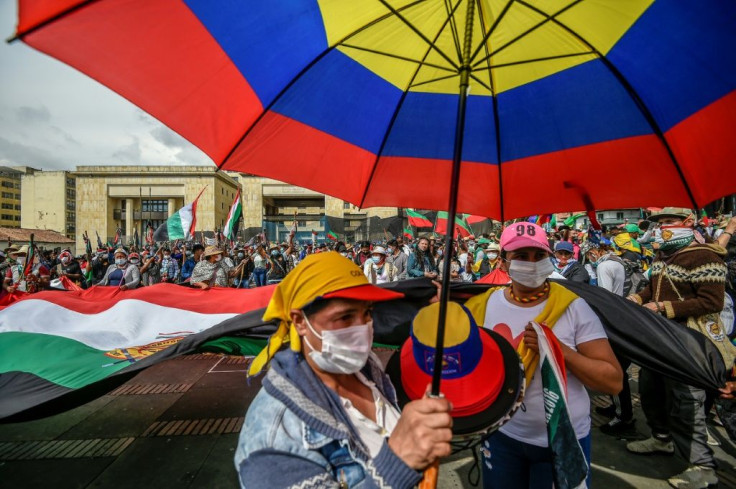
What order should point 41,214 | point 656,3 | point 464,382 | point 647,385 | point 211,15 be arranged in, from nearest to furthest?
point 464,382
point 656,3
point 211,15
point 647,385
point 41,214

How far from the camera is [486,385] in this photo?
1346 millimetres

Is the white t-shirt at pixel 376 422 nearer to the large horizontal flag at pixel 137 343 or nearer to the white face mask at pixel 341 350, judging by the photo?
the white face mask at pixel 341 350

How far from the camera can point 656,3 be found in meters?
1.56

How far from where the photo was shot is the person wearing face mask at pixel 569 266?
534 centimetres

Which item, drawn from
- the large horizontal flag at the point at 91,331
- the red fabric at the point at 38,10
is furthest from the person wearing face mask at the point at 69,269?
the red fabric at the point at 38,10

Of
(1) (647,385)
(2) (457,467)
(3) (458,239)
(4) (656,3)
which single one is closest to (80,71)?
(4) (656,3)

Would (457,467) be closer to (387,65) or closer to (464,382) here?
(464,382)

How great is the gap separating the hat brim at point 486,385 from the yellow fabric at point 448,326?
138 millimetres

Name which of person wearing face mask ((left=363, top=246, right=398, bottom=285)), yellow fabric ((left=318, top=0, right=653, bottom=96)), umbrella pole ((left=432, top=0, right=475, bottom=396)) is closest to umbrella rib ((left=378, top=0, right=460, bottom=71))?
yellow fabric ((left=318, top=0, right=653, bottom=96))

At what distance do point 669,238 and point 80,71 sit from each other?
4.31 m

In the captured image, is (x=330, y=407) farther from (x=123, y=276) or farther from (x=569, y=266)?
(x=123, y=276)

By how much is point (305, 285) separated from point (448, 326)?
0.57 metres

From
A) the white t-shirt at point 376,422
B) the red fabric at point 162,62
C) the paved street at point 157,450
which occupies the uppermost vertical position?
the red fabric at point 162,62

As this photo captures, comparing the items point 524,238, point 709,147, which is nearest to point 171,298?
point 524,238
